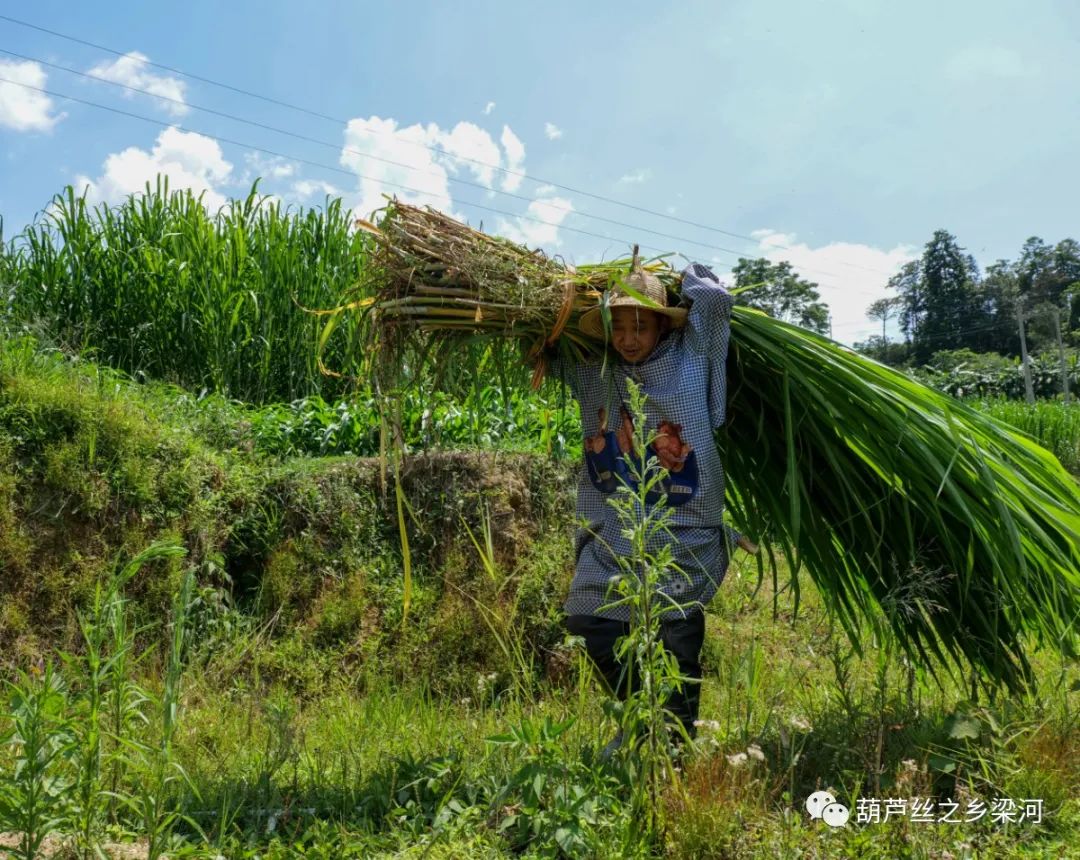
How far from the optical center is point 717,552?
8.13 feet

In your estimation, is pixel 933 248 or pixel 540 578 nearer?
pixel 540 578

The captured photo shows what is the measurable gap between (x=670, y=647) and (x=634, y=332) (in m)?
0.90

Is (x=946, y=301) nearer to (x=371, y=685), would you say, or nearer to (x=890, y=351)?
(x=890, y=351)

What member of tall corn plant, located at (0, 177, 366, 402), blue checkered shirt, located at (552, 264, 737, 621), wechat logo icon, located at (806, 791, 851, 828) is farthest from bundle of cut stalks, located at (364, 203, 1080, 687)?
tall corn plant, located at (0, 177, 366, 402)

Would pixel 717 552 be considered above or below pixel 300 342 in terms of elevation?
below

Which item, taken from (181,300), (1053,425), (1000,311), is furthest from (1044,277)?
(181,300)

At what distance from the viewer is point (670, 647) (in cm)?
230

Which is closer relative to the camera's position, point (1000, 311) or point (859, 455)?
point (859, 455)

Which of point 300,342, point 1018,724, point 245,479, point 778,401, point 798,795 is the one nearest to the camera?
point 798,795

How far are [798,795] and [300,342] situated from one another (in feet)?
15.4

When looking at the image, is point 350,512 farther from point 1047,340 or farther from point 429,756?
point 1047,340

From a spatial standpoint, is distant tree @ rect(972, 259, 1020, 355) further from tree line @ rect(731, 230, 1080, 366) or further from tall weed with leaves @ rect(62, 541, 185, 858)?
tall weed with leaves @ rect(62, 541, 185, 858)

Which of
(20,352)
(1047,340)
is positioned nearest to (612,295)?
(20,352)

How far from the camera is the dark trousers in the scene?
2305mm
